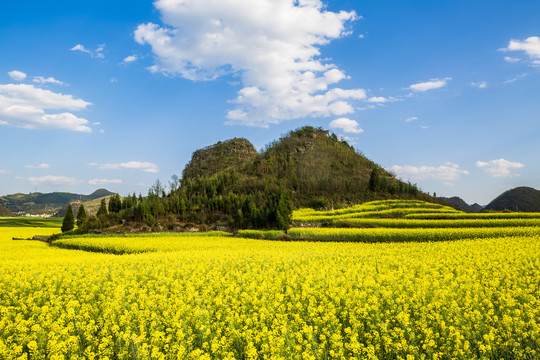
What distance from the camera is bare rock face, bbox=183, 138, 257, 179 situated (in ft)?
565

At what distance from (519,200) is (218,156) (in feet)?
495

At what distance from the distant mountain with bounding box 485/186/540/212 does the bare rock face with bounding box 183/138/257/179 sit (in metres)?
120

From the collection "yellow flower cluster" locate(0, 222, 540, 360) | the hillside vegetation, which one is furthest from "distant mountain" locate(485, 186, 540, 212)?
"yellow flower cluster" locate(0, 222, 540, 360)

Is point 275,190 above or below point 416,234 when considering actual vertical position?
above

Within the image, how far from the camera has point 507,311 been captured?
311 inches

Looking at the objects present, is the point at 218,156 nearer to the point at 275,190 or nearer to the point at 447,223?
the point at 275,190

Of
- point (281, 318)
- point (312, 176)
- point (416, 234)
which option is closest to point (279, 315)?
point (281, 318)

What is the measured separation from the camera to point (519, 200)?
422 feet

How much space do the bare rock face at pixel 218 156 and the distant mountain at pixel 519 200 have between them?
120275 mm

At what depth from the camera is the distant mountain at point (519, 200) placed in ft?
405

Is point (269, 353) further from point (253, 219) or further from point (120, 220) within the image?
point (120, 220)

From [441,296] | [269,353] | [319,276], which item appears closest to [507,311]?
[441,296]

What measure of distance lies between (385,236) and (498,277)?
21137mm

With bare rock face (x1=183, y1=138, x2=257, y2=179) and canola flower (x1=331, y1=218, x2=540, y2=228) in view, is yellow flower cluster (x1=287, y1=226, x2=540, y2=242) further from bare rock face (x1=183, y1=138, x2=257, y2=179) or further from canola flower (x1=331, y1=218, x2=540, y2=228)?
bare rock face (x1=183, y1=138, x2=257, y2=179)
